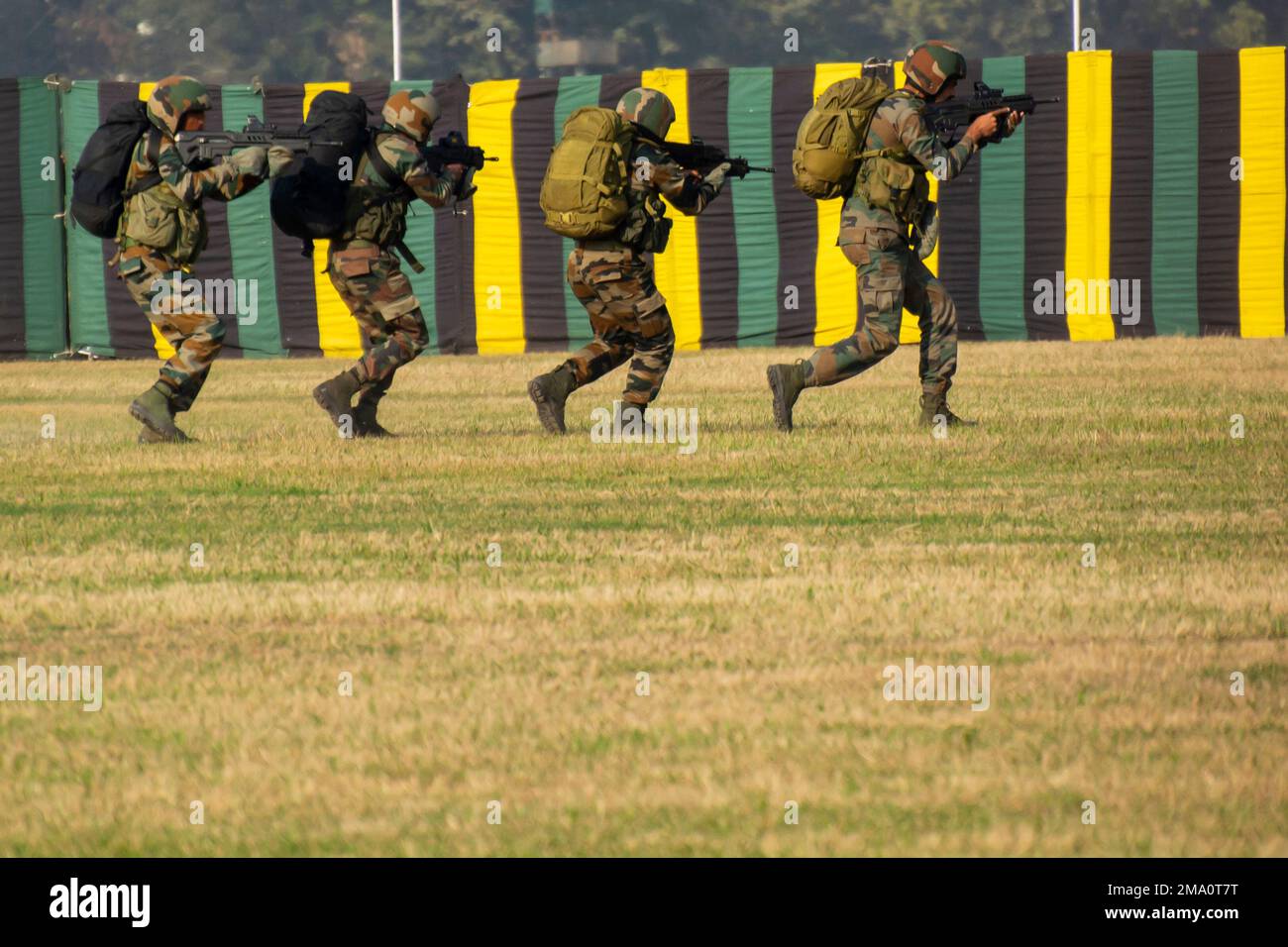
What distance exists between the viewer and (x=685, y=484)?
405 inches

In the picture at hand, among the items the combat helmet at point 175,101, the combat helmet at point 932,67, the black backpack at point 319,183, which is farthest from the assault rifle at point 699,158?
the combat helmet at point 175,101

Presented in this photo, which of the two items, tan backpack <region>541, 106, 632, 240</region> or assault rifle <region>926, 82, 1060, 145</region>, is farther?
assault rifle <region>926, 82, 1060, 145</region>

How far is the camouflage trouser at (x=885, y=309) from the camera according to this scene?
38.9 feet

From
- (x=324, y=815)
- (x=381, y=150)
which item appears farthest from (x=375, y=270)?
(x=324, y=815)

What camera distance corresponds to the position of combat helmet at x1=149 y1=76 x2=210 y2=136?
11.8 metres

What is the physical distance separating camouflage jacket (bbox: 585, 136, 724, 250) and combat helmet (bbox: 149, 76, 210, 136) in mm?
2228

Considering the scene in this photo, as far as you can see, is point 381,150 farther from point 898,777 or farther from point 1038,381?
point 898,777

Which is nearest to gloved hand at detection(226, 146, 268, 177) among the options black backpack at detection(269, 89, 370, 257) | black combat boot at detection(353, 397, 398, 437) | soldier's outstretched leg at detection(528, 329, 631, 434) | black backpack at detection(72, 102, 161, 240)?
black backpack at detection(269, 89, 370, 257)

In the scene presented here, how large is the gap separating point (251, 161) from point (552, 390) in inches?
82.1

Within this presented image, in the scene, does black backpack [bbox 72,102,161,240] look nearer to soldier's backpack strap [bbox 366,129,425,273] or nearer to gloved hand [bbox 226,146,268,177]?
gloved hand [bbox 226,146,268,177]

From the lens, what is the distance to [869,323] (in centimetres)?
1188

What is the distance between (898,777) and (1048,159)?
49.7 ft

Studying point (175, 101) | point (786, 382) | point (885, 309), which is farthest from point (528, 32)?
point (885, 309)

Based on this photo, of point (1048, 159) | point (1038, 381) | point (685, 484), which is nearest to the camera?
point (685, 484)
